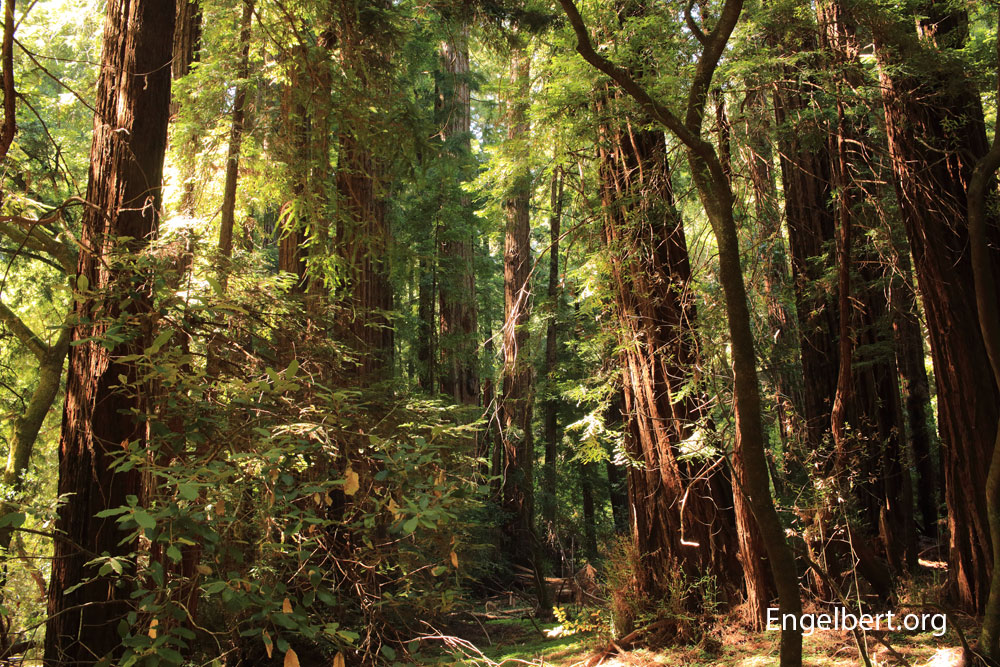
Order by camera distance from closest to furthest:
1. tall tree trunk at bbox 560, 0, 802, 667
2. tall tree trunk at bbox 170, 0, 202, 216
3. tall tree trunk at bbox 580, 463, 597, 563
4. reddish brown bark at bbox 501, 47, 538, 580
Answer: tall tree trunk at bbox 560, 0, 802, 667
tall tree trunk at bbox 170, 0, 202, 216
reddish brown bark at bbox 501, 47, 538, 580
tall tree trunk at bbox 580, 463, 597, 563

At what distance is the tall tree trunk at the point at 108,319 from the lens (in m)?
3.94

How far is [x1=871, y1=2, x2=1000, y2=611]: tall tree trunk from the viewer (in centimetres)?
547

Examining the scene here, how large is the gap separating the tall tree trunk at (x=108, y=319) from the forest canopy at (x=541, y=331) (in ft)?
0.09

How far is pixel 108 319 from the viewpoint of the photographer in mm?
3432

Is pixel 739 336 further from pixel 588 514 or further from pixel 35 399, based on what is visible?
pixel 588 514

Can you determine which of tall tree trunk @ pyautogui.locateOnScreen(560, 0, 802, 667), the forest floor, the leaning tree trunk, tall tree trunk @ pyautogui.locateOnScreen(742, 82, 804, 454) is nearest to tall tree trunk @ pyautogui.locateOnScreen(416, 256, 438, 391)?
the leaning tree trunk

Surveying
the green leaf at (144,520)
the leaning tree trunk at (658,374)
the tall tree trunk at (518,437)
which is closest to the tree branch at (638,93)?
the leaning tree trunk at (658,374)

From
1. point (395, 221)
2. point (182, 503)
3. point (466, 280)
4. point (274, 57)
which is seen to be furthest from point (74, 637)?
point (466, 280)

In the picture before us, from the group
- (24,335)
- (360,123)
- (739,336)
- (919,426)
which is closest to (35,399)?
(24,335)

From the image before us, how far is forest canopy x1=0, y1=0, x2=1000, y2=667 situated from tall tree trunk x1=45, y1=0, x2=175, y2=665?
26 millimetres

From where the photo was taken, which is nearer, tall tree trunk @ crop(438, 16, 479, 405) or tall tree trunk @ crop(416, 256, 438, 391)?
tall tree trunk @ crop(438, 16, 479, 405)

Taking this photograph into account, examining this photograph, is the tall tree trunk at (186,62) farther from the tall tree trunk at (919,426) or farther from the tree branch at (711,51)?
the tall tree trunk at (919,426)

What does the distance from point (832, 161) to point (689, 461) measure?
338cm

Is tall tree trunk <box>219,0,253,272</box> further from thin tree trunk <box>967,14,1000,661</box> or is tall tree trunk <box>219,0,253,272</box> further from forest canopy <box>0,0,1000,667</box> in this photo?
thin tree trunk <box>967,14,1000,661</box>
